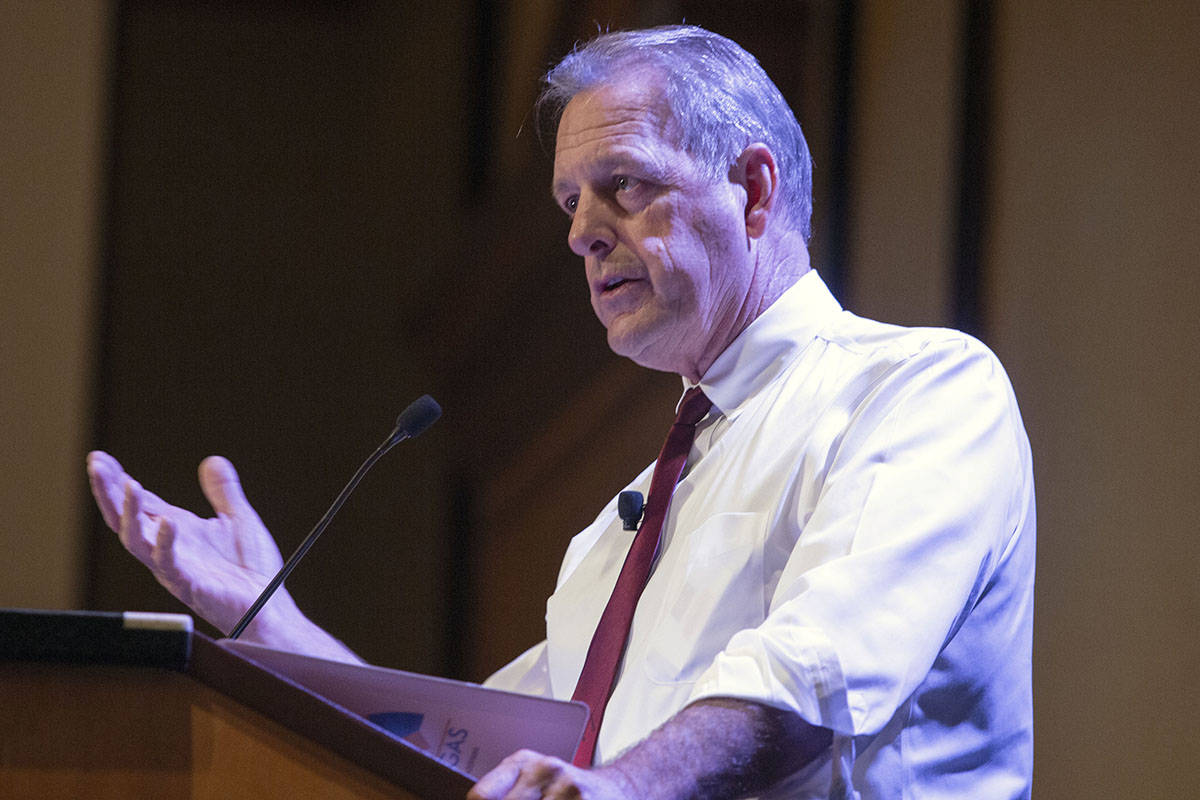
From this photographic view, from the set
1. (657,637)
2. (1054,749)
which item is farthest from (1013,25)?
(657,637)

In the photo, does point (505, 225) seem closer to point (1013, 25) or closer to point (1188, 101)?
point (1013, 25)

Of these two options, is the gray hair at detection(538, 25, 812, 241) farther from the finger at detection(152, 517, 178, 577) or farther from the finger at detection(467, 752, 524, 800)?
the finger at detection(467, 752, 524, 800)

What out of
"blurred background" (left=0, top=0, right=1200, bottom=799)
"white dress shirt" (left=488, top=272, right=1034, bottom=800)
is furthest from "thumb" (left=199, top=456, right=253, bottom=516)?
"blurred background" (left=0, top=0, right=1200, bottom=799)

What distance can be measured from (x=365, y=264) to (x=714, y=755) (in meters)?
2.04

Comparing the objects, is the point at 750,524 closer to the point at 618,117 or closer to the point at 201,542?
the point at 618,117

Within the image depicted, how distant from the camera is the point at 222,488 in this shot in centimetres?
163

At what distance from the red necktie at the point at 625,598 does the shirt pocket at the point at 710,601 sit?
0.21 feet

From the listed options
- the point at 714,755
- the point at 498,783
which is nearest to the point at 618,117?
the point at 714,755

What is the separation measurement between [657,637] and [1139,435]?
1.30 metres

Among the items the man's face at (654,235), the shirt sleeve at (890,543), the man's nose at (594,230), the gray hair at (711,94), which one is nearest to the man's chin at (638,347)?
the man's face at (654,235)

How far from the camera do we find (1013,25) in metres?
2.39

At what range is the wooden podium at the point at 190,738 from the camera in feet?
2.48

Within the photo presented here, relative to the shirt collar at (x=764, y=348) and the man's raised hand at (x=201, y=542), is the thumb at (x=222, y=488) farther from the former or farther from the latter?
the shirt collar at (x=764, y=348)

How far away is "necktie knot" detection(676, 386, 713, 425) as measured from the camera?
1533mm
